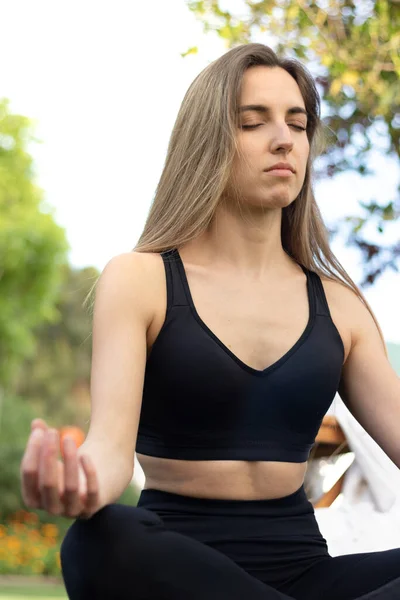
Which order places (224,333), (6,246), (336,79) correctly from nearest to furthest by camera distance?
1. (224,333)
2. (336,79)
3. (6,246)

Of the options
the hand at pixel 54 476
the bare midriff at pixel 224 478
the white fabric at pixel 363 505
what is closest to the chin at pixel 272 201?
the bare midriff at pixel 224 478

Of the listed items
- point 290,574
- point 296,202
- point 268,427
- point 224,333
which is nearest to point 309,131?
point 296,202

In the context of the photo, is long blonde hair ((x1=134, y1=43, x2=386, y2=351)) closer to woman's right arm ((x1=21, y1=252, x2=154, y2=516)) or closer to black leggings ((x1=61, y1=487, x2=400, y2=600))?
woman's right arm ((x1=21, y1=252, x2=154, y2=516))

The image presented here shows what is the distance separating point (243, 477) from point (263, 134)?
860mm

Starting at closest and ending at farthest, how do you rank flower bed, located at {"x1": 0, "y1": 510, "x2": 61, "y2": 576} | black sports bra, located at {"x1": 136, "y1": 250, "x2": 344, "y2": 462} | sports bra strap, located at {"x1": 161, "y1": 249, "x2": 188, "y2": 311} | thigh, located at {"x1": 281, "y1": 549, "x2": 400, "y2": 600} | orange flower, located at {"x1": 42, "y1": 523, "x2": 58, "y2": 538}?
thigh, located at {"x1": 281, "y1": 549, "x2": 400, "y2": 600} → black sports bra, located at {"x1": 136, "y1": 250, "x2": 344, "y2": 462} → sports bra strap, located at {"x1": 161, "y1": 249, "x2": 188, "y2": 311} → flower bed, located at {"x1": 0, "y1": 510, "x2": 61, "y2": 576} → orange flower, located at {"x1": 42, "y1": 523, "x2": 58, "y2": 538}

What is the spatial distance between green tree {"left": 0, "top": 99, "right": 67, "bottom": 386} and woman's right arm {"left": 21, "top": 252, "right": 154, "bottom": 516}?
25.7m

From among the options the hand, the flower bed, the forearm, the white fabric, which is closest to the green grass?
the flower bed

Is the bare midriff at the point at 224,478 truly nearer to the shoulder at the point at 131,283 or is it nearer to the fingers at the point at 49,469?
the shoulder at the point at 131,283

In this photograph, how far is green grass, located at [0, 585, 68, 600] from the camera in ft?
27.7

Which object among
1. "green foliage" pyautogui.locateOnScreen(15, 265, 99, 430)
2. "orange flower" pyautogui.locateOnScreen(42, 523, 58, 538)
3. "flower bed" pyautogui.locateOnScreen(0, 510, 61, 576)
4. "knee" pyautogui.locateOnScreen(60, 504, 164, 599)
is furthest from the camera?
"green foliage" pyautogui.locateOnScreen(15, 265, 99, 430)

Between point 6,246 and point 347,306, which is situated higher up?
point 347,306

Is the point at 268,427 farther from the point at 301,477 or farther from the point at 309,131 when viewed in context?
the point at 309,131

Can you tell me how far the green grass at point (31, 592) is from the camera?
843 centimetres

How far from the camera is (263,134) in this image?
2.62 m
